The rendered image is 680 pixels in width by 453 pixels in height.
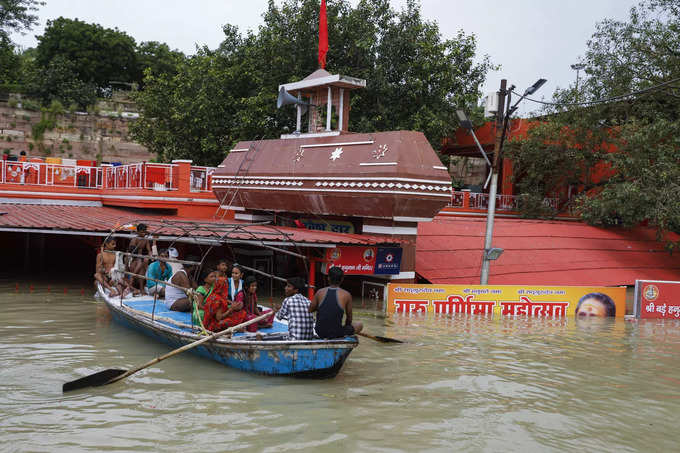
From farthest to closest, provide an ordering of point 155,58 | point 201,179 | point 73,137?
1. point 155,58
2. point 73,137
3. point 201,179

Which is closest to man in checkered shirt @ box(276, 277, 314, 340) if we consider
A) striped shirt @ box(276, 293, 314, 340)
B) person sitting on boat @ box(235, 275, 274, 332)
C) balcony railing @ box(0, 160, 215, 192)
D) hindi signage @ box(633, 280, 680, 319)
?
striped shirt @ box(276, 293, 314, 340)

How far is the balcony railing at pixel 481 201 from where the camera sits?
2850 cm

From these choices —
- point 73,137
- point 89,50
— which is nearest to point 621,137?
point 73,137

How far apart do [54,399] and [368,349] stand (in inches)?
219

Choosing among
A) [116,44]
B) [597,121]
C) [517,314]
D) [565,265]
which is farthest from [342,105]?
[116,44]

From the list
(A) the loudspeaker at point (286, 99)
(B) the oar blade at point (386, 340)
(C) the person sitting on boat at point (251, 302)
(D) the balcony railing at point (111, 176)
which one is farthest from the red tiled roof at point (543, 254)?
(C) the person sitting on boat at point (251, 302)

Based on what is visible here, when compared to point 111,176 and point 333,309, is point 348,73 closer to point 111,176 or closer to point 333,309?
point 111,176

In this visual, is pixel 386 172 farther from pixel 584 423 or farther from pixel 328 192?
pixel 584 423

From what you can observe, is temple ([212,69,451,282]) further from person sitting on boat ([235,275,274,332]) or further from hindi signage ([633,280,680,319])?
person sitting on boat ([235,275,274,332])

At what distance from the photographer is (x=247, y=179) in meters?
20.8

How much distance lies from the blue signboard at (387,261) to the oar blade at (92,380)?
9120 mm

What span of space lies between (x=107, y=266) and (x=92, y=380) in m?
6.20

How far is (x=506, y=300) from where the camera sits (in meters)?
16.3

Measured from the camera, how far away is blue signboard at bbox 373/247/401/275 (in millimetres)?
16906
